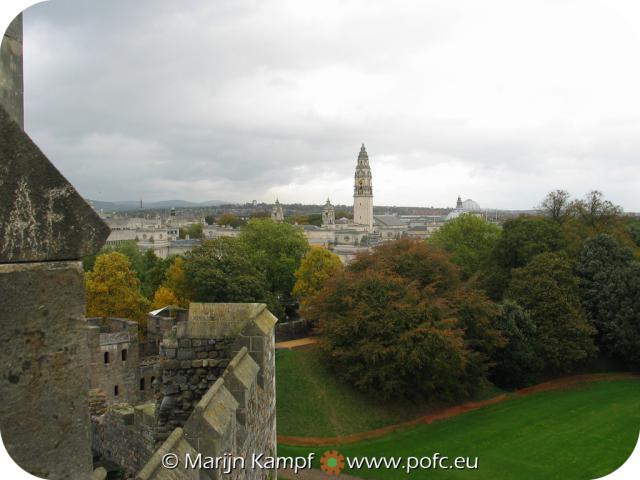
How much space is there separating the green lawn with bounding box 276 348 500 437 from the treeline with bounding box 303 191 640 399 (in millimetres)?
626

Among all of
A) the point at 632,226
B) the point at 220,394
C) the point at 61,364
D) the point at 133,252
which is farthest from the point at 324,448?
the point at 632,226

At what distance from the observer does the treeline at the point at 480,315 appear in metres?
21.4

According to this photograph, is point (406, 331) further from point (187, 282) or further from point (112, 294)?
point (112, 294)

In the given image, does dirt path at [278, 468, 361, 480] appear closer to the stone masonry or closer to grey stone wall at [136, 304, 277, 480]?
grey stone wall at [136, 304, 277, 480]

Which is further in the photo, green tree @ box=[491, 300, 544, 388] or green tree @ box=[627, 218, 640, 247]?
green tree @ box=[627, 218, 640, 247]

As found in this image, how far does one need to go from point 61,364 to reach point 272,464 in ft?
19.1

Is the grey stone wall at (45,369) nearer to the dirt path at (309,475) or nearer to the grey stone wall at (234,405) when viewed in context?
the grey stone wall at (234,405)

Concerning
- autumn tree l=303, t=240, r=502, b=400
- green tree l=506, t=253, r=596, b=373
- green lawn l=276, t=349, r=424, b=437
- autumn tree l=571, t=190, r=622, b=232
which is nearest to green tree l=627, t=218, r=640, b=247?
autumn tree l=571, t=190, r=622, b=232

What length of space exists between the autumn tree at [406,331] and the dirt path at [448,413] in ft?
2.46

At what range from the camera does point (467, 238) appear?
41.8 m

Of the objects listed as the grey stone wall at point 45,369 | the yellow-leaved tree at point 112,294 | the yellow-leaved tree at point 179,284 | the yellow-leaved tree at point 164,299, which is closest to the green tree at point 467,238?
the yellow-leaved tree at point 179,284

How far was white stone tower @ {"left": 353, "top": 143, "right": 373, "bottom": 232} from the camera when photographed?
4385 inches

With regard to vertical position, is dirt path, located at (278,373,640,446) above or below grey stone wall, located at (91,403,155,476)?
below

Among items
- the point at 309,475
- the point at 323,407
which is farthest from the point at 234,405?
the point at 323,407
